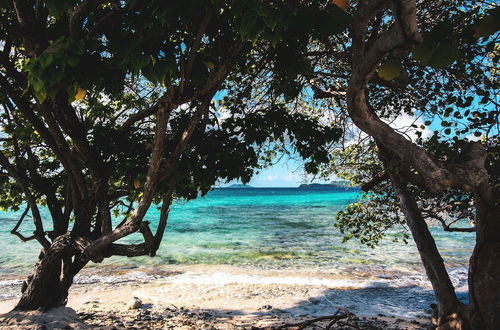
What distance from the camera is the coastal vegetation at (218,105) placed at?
246 cm

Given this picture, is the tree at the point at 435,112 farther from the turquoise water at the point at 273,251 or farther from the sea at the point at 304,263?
the turquoise water at the point at 273,251

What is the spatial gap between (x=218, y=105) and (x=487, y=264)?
4.81 m

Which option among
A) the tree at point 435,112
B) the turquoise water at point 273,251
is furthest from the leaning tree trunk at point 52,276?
the turquoise water at point 273,251

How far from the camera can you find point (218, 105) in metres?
6.59

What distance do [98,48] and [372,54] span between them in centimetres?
218

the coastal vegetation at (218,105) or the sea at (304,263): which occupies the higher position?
the coastal vegetation at (218,105)

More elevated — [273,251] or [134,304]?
[134,304]

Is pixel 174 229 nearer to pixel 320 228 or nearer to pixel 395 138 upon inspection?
pixel 320 228

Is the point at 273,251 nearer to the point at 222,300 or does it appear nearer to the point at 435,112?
the point at 222,300

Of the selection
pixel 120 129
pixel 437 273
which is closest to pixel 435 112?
pixel 437 273

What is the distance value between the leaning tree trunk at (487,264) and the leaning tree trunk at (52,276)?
16.3 ft

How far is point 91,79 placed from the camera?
9.43 ft

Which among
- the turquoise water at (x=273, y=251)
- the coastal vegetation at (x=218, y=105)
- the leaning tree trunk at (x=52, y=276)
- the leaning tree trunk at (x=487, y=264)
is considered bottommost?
the turquoise water at (x=273, y=251)

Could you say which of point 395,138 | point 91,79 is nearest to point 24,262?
point 91,79
